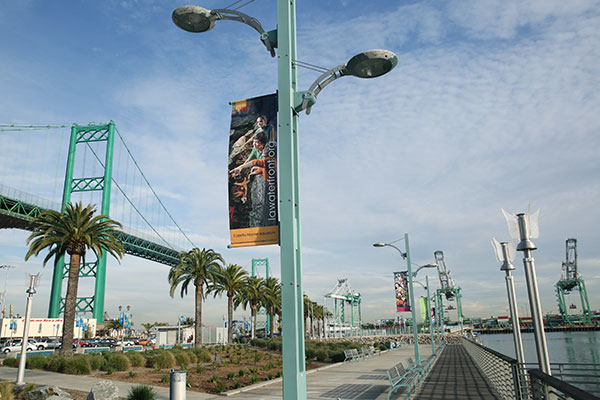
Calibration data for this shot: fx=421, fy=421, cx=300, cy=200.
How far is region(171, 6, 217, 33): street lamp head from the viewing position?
5961 mm

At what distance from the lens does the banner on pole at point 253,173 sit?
17.6ft

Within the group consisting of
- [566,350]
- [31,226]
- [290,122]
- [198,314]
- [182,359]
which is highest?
[31,226]

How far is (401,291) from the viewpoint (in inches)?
987

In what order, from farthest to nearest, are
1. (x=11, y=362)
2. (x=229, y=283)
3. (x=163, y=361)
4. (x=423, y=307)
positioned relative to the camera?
(x=229, y=283) < (x=423, y=307) < (x=11, y=362) < (x=163, y=361)

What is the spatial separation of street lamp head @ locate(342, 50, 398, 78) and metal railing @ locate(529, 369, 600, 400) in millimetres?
4301

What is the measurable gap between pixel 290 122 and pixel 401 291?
2160cm

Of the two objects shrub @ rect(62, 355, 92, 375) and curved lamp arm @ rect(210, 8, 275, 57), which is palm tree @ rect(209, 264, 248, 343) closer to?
shrub @ rect(62, 355, 92, 375)

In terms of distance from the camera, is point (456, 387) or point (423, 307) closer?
point (456, 387)

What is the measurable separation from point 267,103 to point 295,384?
3.52 metres

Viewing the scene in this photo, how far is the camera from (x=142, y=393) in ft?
34.8

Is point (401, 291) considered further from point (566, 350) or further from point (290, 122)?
point (566, 350)

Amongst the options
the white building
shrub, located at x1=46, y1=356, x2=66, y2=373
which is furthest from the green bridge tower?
shrub, located at x1=46, y1=356, x2=66, y2=373

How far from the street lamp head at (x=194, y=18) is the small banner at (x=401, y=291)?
2148cm

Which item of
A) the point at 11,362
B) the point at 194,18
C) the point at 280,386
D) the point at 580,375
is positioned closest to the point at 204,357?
the point at 11,362
